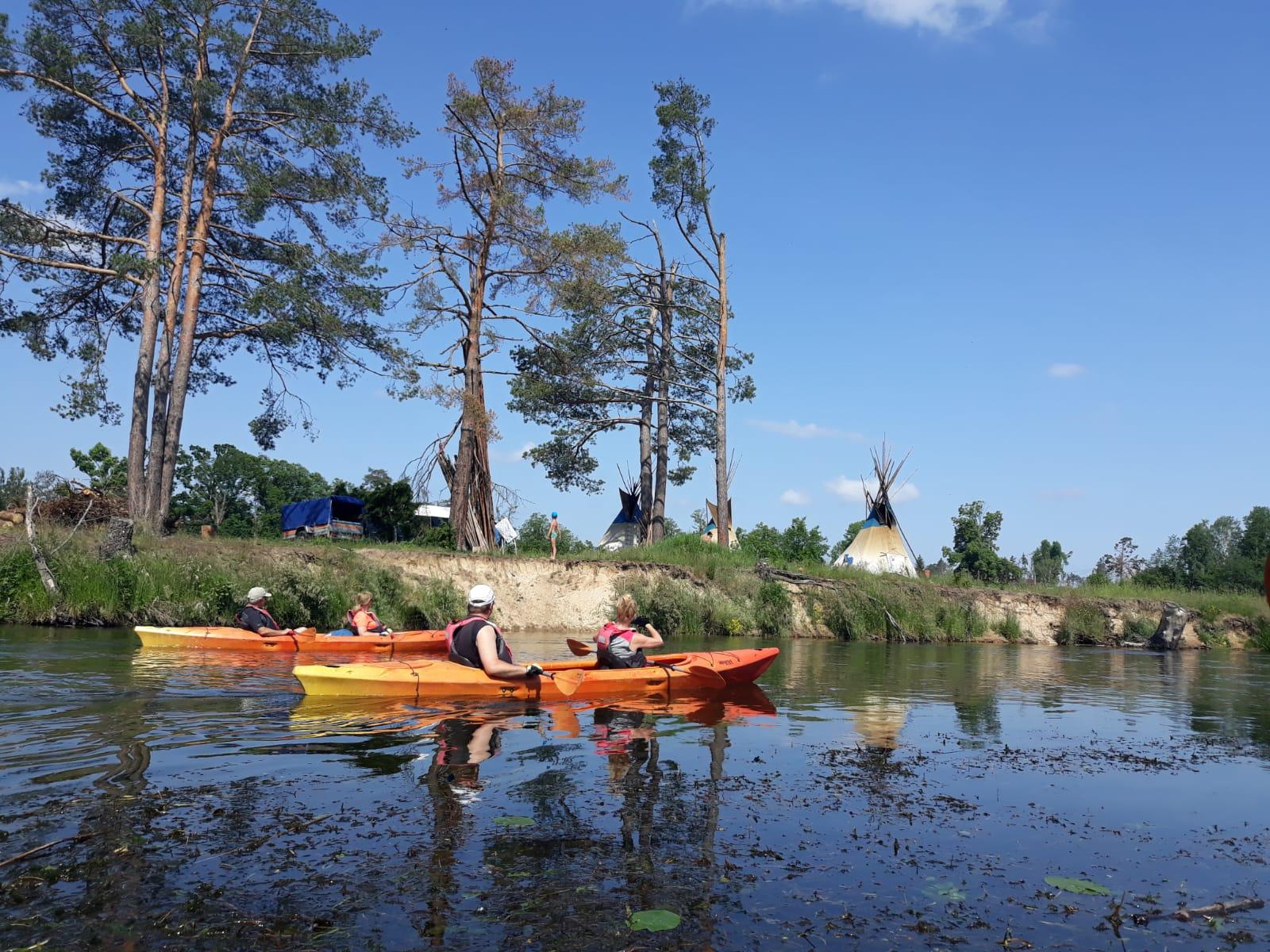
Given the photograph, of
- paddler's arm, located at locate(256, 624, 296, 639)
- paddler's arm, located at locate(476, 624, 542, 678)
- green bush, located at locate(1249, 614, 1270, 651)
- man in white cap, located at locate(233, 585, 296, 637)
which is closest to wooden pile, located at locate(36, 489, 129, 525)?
man in white cap, located at locate(233, 585, 296, 637)

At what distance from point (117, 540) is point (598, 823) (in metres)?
15.0

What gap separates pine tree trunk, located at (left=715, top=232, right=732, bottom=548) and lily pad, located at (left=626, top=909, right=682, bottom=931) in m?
25.1

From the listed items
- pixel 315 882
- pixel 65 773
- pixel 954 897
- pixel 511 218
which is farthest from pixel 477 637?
pixel 511 218

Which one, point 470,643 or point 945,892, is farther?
point 470,643

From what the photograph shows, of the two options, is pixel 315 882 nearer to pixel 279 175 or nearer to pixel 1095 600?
pixel 279 175

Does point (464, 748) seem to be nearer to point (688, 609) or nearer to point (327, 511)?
point (688, 609)

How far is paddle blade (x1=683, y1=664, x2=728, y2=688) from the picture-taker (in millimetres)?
11602

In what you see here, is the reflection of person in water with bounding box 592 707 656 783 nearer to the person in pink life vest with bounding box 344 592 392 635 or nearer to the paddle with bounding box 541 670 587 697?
the paddle with bounding box 541 670 587 697

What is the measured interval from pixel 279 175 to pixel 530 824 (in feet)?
67.7

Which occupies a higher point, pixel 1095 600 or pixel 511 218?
pixel 511 218

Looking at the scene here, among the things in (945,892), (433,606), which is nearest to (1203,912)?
(945,892)

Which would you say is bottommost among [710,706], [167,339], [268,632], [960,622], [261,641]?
[710,706]

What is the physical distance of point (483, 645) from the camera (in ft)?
32.0

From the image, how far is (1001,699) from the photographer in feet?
40.0
